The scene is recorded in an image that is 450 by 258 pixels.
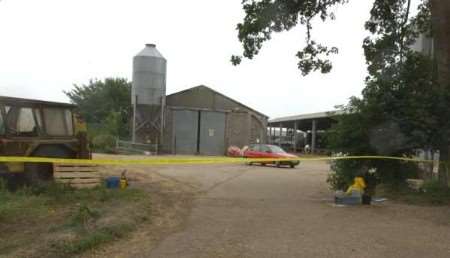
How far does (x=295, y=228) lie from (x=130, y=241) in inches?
116

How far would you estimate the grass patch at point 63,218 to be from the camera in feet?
19.0

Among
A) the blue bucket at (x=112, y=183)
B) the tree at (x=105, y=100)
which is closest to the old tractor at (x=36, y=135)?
the blue bucket at (x=112, y=183)

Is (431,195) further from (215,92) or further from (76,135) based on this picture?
(215,92)

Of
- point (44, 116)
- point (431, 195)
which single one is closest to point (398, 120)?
point (431, 195)

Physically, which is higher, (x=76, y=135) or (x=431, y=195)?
(x=76, y=135)

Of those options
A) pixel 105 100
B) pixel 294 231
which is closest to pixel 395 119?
pixel 294 231

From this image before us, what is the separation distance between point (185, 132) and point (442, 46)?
31.1 metres

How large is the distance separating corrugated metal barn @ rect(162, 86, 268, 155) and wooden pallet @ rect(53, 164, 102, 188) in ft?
94.7

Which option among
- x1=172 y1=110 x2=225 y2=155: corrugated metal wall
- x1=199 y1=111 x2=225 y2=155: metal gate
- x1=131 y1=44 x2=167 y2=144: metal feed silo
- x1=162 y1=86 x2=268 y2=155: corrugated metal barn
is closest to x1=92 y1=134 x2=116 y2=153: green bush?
x1=131 y1=44 x2=167 y2=144: metal feed silo

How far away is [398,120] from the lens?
1195cm

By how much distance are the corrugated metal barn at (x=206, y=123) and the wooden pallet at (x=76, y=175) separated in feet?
94.7

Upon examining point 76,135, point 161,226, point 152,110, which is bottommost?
point 161,226

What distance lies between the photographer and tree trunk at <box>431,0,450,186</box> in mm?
12405

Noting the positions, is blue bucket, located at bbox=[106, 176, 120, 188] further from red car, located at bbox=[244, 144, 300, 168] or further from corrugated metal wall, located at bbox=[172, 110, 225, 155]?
corrugated metal wall, located at bbox=[172, 110, 225, 155]
